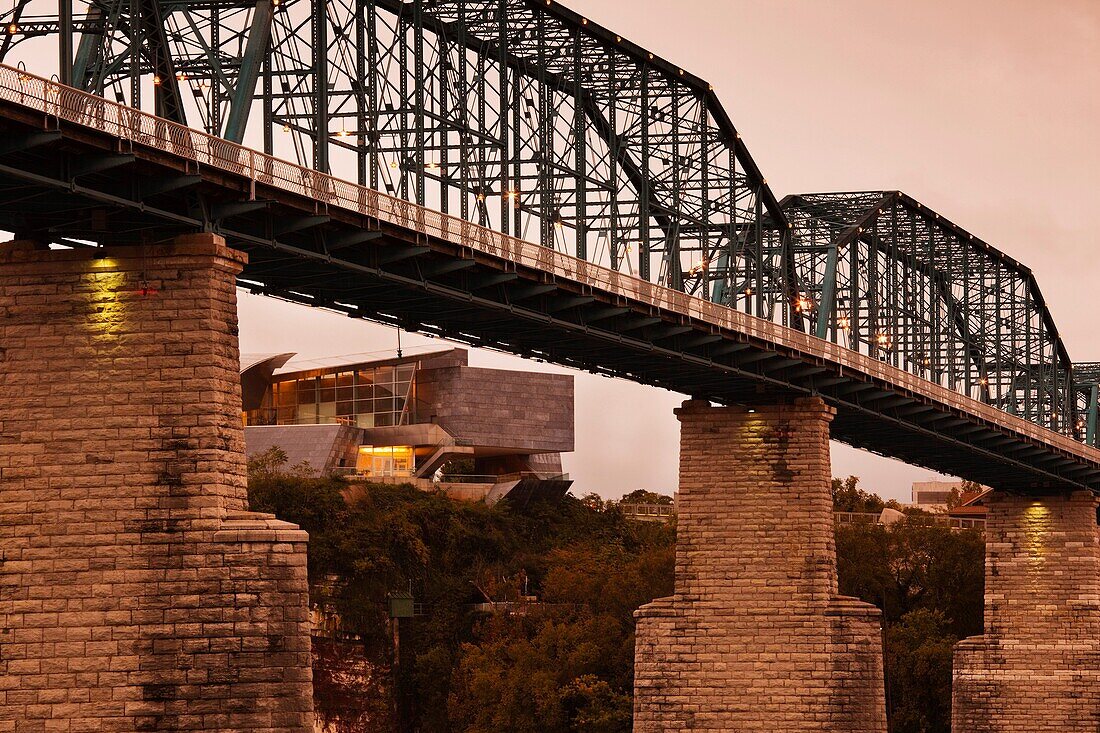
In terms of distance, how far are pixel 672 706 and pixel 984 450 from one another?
1193 inches

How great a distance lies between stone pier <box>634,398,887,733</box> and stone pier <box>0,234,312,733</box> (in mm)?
28529

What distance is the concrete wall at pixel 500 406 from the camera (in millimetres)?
133000

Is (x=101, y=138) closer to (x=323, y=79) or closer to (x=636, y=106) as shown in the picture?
(x=323, y=79)

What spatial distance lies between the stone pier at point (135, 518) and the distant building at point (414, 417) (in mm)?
84428

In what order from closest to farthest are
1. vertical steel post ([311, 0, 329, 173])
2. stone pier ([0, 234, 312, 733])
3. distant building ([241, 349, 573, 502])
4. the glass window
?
stone pier ([0, 234, 312, 733]) → vertical steel post ([311, 0, 329, 173]) → distant building ([241, 349, 573, 502]) → the glass window

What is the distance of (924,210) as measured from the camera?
106500mm

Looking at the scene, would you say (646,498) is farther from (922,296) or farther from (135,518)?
(135,518)

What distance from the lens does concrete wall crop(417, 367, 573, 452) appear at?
133 meters

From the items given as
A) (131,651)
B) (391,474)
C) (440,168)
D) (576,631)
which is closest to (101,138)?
(131,651)

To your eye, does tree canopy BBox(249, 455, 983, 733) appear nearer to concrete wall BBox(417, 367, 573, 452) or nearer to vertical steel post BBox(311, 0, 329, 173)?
concrete wall BBox(417, 367, 573, 452)

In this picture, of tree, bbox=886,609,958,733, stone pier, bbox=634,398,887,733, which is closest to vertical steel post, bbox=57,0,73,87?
stone pier, bbox=634,398,887,733

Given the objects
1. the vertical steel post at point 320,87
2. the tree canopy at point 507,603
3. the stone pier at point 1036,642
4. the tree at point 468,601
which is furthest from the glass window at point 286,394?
the vertical steel post at point 320,87

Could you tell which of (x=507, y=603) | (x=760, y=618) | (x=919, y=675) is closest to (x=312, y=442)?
(x=507, y=603)

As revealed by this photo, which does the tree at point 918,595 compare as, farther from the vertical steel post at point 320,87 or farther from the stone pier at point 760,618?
the vertical steel post at point 320,87
